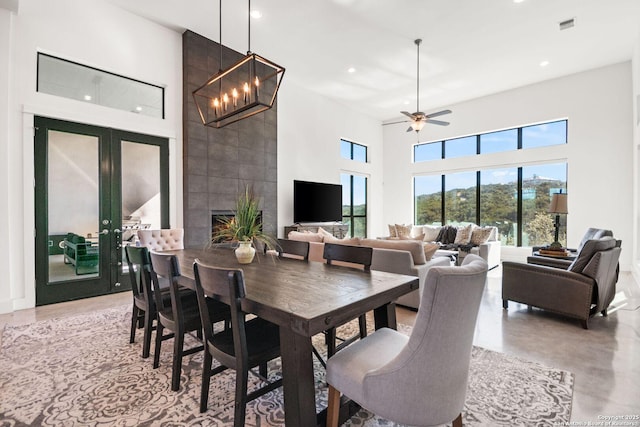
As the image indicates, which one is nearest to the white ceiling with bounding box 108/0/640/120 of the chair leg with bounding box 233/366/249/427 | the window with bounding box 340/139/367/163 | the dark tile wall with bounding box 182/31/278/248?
the dark tile wall with bounding box 182/31/278/248

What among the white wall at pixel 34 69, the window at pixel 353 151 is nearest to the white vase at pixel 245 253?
the white wall at pixel 34 69

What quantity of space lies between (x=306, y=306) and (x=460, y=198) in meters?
7.98

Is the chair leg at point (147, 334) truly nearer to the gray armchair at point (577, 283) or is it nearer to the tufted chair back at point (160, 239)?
the tufted chair back at point (160, 239)

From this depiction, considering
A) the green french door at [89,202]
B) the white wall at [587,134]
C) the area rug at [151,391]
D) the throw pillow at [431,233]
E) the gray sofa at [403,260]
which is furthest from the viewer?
the throw pillow at [431,233]

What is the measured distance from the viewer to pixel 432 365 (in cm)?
123

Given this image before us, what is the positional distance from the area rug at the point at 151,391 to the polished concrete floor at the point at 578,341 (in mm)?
133

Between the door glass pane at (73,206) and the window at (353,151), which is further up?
the window at (353,151)

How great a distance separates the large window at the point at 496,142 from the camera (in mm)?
6898

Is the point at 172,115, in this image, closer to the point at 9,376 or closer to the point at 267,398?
the point at 9,376

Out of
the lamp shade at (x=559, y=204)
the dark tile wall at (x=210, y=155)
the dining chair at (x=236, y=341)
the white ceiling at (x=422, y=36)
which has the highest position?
the white ceiling at (x=422, y=36)

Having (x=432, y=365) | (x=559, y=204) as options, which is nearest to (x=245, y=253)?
(x=432, y=365)

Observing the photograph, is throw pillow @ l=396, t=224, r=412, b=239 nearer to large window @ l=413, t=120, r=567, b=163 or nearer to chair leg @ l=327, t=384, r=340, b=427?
large window @ l=413, t=120, r=567, b=163

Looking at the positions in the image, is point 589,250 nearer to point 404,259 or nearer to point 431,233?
point 404,259

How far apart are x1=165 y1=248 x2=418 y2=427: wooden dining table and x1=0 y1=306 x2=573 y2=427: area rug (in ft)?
1.76
